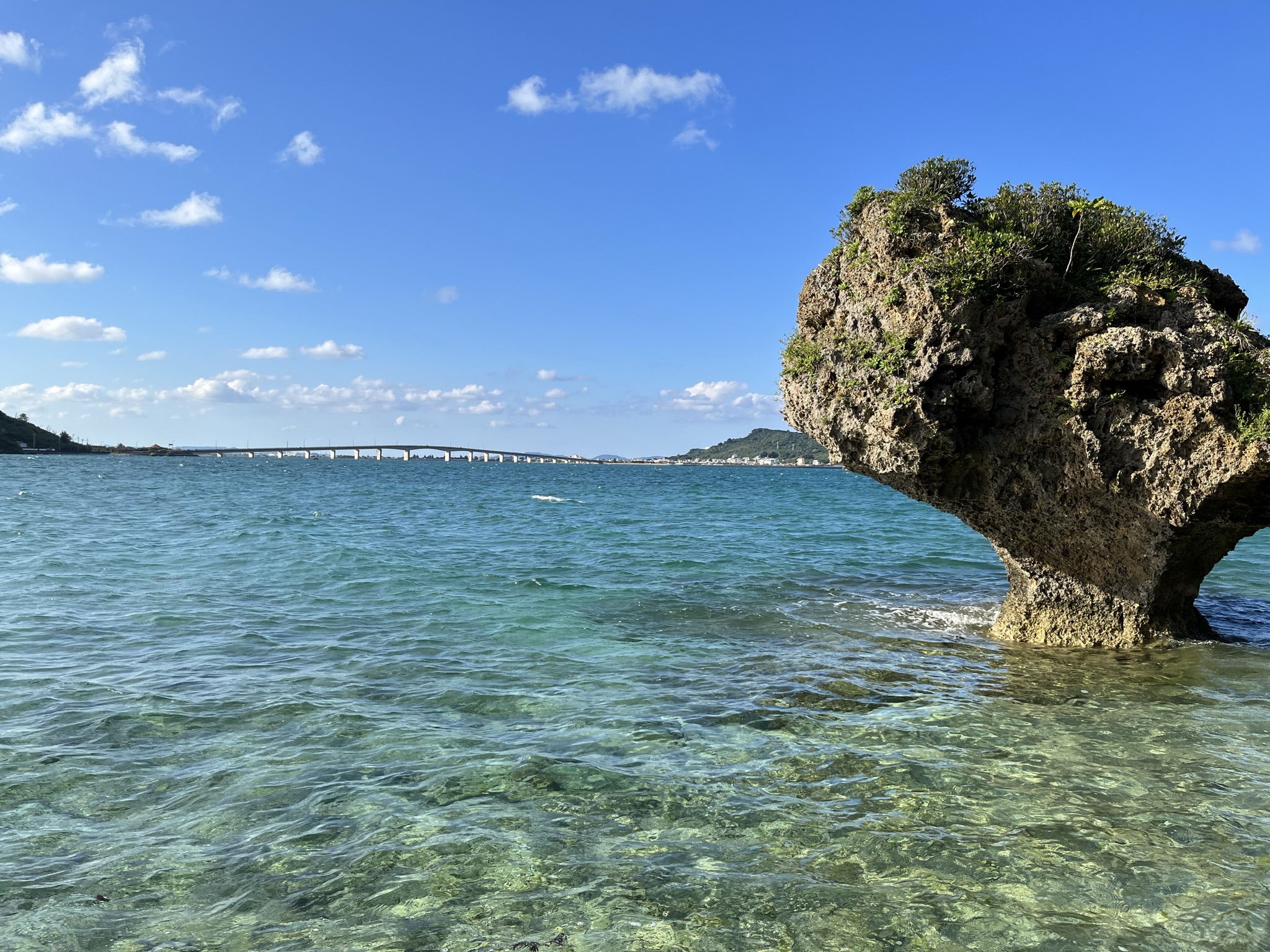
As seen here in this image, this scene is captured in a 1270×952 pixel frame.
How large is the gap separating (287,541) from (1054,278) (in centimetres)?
2384

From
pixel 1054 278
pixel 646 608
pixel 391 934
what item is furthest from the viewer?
pixel 646 608

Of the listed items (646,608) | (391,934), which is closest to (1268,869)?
(391,934)

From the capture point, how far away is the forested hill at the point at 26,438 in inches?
6757

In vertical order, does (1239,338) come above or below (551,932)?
above

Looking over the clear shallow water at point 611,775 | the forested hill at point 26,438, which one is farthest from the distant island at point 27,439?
the clear shallow water at point 611,775

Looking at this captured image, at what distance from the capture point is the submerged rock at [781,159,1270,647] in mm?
11219

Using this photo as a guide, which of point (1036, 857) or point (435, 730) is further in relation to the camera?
point (435, 730)

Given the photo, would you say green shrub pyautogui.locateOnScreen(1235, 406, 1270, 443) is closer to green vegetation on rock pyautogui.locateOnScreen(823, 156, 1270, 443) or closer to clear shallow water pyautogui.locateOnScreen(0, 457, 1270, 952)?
green vegetation on rock pyautogui.locateOnScreen(823, 156, 1270, 443)

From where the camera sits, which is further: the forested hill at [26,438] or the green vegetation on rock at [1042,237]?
the forested hill at [26,438]

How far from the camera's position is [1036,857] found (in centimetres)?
600

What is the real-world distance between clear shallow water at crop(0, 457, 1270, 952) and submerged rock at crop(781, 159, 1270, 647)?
6.16ft

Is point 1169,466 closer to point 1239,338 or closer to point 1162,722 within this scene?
point 1239,338

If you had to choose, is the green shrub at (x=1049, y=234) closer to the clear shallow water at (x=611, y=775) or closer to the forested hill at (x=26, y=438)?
the clear shallow water at (x=611, y=775)

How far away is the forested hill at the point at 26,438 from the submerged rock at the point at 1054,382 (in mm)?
207599
